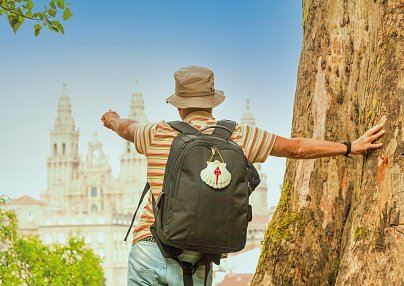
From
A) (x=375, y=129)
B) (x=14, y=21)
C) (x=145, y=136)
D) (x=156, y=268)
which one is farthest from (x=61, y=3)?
(x=156, y=268)

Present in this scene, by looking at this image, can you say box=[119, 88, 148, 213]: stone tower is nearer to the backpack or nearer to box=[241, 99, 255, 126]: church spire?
box=[241, 99, 255, 126]: church spire

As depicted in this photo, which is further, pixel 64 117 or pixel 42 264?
pixel 64 117

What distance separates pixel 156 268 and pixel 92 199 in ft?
302

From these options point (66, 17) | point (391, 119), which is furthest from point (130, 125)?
point (66, 17)

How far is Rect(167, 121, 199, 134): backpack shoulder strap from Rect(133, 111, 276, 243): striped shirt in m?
0.03

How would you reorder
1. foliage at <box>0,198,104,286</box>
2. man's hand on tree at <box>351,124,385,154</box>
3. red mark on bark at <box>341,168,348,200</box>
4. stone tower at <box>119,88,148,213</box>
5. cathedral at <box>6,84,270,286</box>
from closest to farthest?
man's hand on tree at <box>351,124,385,154</box>, red mark on bark at <box>341,168,348,200</box>, foliage at <box>0,198,104,286</box>, cathedral at <box>6,84,270,286</box>, stone tower at <box>119,88,148,213</box>

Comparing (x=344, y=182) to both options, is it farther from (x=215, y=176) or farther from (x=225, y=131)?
(x=215, y=176)

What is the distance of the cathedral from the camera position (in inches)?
3452

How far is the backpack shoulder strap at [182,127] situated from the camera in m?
3.59

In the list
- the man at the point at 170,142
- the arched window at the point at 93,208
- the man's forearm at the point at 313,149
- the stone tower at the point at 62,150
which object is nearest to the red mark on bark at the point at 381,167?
the man's forearm at the point at 313,149

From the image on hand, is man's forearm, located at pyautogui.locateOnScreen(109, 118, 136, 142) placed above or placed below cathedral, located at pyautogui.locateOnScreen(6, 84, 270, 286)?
above

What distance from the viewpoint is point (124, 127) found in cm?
389

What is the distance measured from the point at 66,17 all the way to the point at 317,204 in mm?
2426

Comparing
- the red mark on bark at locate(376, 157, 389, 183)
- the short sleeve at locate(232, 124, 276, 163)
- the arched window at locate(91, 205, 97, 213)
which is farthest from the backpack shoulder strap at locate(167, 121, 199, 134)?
the arched window at locate(91, 205, 97, 213)
